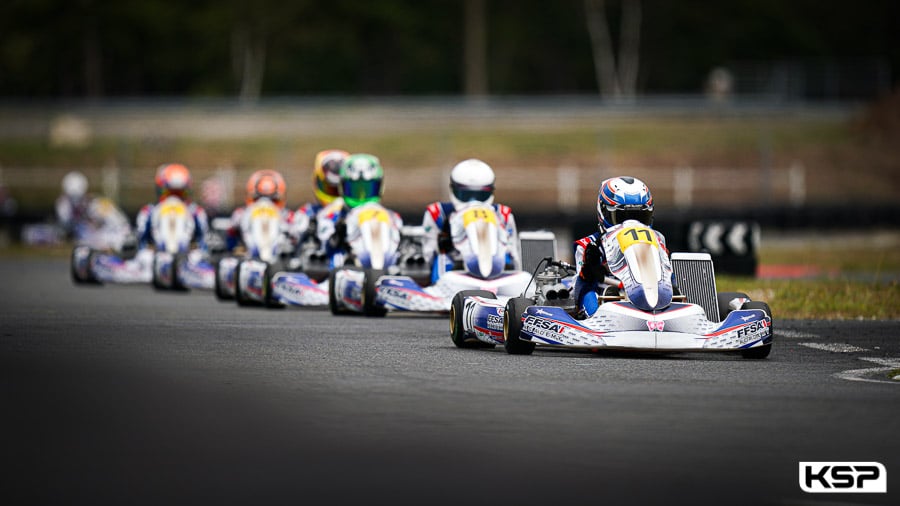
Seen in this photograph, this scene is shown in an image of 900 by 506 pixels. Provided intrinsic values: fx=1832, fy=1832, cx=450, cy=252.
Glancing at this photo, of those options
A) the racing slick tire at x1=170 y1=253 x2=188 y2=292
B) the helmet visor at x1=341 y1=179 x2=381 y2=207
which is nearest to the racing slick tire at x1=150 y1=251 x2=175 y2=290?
the racing slick tire at x1=170 y1=253 x2=188 y2=292

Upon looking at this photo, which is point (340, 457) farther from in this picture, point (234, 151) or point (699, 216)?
point (234, 151)

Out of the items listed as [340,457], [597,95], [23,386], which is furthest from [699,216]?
[597,95]

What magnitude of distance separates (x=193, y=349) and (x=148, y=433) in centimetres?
439

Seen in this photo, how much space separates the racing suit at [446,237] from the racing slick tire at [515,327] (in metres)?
3.43

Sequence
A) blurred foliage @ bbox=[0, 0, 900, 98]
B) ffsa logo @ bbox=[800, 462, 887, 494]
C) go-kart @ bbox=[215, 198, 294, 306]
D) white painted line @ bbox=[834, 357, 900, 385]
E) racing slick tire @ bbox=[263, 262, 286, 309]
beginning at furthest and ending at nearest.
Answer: blurred foliage @ bbox=[0, 0, 900, 98] < go-kart @ bbox=[215, 198, 294, 306] < racing slick tire @ bbox=[263, 262, 286, 309] < white painted line @ bbox=[834, 357, 900, 385] < ffsa logo @ bbox=[800, 462, 887, 494]

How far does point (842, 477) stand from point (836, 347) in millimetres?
6230

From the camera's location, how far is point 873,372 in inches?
452

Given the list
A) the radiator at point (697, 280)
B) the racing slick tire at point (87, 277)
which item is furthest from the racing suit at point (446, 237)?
the racing slick tire at point (87, 277)

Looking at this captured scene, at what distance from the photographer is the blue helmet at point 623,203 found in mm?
12453

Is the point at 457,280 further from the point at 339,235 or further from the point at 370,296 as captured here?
the point at 339,235

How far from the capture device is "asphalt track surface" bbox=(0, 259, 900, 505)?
7.16 metres

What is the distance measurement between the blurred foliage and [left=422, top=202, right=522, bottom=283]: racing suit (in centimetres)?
5289

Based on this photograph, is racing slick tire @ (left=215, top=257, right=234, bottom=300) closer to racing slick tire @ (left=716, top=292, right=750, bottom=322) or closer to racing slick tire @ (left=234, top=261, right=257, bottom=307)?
racing slick tire @ (left=234, top=261, right=257, bottom=307)

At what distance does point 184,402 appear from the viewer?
31.5ft
